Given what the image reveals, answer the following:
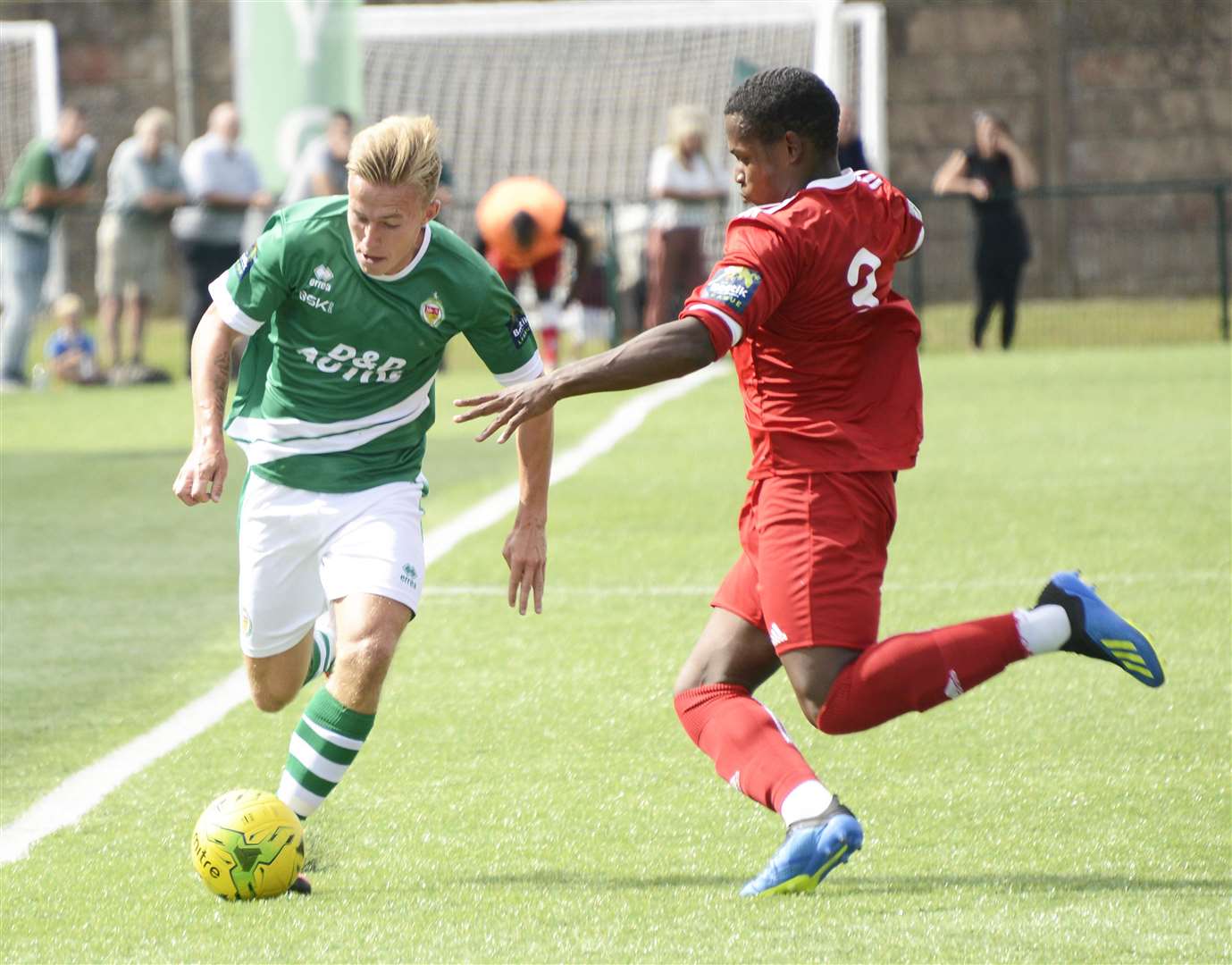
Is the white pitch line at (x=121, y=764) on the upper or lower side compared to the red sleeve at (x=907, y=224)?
lower

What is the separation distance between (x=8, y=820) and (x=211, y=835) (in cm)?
101

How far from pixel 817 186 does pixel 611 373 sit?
2.50 feet

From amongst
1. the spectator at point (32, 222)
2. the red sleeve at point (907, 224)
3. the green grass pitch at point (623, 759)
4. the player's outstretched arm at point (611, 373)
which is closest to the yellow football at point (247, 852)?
the green grass pitch at point (623, 759)

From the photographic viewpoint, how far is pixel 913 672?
4672mm

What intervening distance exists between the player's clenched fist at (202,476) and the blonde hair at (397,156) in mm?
746

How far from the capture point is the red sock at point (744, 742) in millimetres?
4684

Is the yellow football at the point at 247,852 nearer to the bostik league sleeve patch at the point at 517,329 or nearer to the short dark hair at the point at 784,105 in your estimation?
the bostik league sleeve patch at the point at 517,329

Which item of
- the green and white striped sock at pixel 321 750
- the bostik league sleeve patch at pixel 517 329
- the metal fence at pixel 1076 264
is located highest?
the bostik league sleeve patch at pixel 517 329

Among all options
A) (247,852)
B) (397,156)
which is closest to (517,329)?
(397,156)

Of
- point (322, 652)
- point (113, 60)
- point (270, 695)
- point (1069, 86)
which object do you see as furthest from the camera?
point (113, 60)

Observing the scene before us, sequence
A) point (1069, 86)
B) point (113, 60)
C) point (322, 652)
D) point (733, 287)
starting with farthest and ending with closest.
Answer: point (113, 60)
point (1069, 86)
point (322, 652)
point (733, 287)

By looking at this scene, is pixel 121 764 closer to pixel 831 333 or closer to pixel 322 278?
pixel 322 278

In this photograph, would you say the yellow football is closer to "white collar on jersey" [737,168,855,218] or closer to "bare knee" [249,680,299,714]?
"bare knee" [249,680,299,714]

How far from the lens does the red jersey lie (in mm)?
4574
